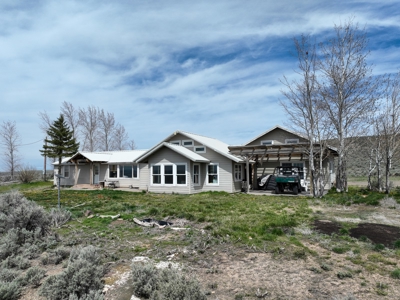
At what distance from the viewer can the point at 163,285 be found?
3.81 m

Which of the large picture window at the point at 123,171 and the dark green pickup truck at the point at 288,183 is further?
the large picture window at the point at 123,171

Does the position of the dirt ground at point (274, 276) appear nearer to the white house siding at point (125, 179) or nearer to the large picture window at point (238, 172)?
the large picture window at point (238, 172)

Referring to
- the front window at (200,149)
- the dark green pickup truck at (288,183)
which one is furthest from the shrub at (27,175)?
the dark green pickup truck at (288,183)

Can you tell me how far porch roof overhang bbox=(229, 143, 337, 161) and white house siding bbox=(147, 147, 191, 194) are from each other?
4.02 meters

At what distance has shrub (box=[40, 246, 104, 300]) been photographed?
12.5 feet

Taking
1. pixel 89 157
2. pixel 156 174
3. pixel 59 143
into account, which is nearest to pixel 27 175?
pixel 59 143

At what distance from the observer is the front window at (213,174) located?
2077 cm

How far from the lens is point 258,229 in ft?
24.0

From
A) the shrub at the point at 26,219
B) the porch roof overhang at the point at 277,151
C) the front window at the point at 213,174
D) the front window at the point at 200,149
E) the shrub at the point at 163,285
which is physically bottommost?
the shrub at the point at 163,285

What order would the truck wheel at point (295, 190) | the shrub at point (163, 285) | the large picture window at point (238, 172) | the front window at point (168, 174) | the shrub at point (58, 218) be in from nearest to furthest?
the shrub at point (163, 285)
the shrub at point (58, 218)
the truck wheel at point (295, 190)
the front window at point (168, 174)
the large picture window at point (238, 172)

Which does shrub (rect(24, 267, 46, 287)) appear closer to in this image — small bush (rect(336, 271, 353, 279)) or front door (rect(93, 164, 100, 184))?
small bush (rect(336, 271, 353, 279))

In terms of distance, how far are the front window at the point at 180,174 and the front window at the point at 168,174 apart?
44 centimetres

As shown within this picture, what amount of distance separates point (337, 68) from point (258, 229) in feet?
46.1

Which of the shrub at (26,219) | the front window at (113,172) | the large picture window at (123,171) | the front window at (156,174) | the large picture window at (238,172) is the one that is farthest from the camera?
the front window at (113,172)
